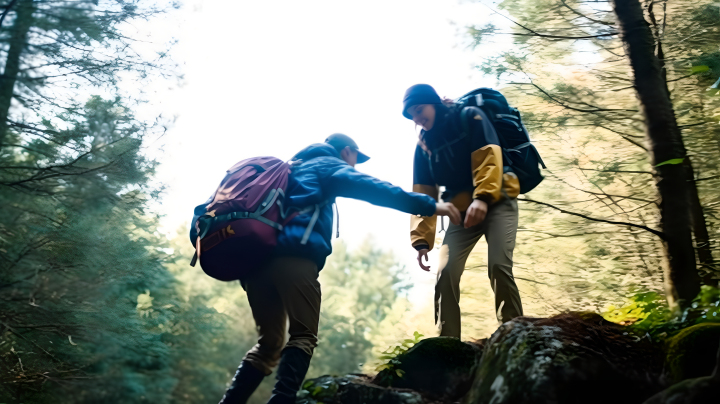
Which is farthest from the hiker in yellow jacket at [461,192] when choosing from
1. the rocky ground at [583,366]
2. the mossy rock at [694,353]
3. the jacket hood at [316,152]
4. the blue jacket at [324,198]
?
the mossy rock at [694,353]

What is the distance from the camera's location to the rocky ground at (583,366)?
99.2 inches

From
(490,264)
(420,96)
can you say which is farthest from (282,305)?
(420,96)

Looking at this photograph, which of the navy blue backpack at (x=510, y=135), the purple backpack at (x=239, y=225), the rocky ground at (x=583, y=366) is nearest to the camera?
the rocky ground at (x=583, y=366)

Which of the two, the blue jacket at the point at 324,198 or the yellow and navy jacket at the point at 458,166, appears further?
the yellow and navy jacket at the point at 458,166

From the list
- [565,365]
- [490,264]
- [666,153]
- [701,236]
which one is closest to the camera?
[565,365]

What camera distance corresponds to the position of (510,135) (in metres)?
3.62

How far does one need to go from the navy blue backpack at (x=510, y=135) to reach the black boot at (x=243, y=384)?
6.68ft

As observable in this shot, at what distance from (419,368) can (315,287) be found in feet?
3.75

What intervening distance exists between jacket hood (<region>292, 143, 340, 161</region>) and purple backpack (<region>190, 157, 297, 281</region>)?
1.34 ft

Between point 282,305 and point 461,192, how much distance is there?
147 centimetres

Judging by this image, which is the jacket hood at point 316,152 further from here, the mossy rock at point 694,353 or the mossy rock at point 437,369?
the mossy rock at point 694,353

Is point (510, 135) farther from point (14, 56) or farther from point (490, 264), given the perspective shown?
point (14, 56)

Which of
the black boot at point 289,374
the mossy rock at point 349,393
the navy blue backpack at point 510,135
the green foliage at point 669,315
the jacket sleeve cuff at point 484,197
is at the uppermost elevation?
the navy blue backpack at point 510,135

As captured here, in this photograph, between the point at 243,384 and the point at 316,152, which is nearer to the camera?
the point at 243,384
